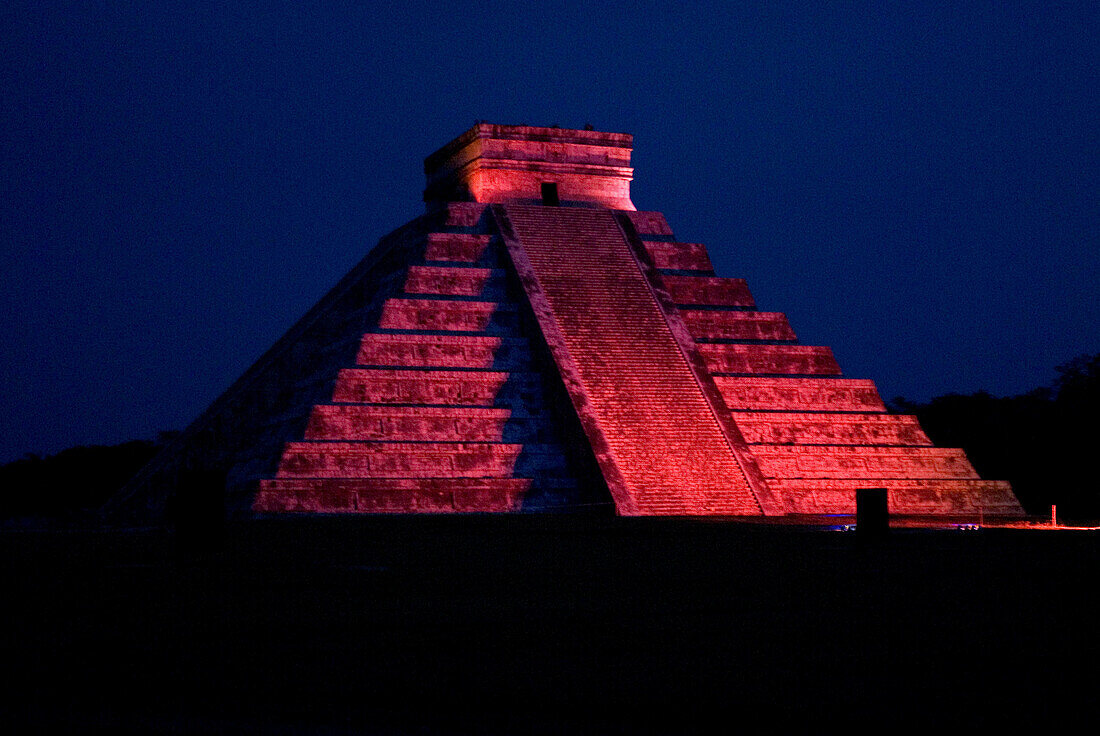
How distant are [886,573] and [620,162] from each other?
25672 millimetres

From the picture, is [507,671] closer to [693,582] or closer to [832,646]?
[832,646]

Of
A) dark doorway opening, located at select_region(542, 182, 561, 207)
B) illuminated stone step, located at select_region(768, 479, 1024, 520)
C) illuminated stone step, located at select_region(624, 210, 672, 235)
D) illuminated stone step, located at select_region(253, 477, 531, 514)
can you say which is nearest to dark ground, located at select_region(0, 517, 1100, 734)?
illuminated stone step, located at select_region(253, 477, 531, 514)

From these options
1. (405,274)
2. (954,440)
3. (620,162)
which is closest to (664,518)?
(405,274)

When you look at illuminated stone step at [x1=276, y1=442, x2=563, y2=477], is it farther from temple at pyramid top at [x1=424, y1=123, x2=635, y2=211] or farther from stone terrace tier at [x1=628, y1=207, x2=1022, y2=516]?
temple at pyramid top at [x1=424, y1=123, x2=635, y2=211]

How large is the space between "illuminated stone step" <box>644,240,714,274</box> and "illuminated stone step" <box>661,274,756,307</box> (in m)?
0.47

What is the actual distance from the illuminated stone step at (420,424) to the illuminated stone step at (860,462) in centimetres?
464

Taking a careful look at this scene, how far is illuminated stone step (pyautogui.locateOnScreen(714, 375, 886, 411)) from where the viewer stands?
2905cm

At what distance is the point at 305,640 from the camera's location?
21.4 ft

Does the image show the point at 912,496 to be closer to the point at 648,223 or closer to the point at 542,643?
the point at 648,223

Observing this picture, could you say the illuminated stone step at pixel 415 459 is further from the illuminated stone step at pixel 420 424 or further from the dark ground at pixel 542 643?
the dark ground at pixel 542 643

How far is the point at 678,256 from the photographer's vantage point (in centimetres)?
3325

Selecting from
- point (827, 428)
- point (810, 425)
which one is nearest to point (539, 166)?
point (810, 425)

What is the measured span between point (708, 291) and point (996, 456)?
11.9 meters

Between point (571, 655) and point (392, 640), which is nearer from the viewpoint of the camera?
point (571, 655)
